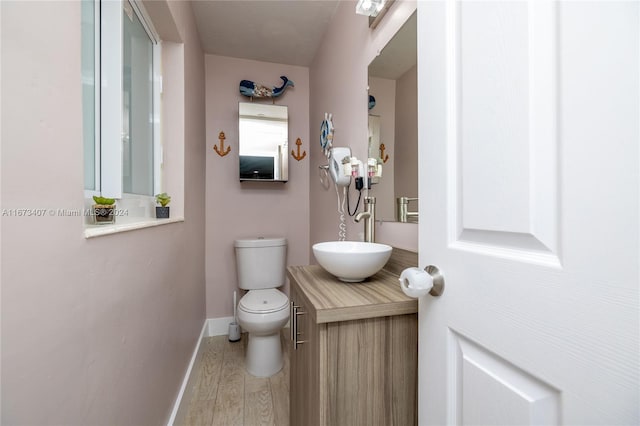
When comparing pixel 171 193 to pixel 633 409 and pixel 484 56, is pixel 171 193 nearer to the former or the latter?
pixel 484 56

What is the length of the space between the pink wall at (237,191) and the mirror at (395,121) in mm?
1266

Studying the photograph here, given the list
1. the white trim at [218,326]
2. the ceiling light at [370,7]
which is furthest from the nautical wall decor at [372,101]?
the white trim at [218,326]

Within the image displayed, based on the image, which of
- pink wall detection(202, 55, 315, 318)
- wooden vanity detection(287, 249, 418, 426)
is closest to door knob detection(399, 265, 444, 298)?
wooden vanity detection(287, 249, 418, 426)

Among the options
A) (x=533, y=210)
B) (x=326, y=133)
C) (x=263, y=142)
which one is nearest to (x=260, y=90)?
(x=263, y=142)

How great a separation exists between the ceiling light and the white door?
30.9 inches

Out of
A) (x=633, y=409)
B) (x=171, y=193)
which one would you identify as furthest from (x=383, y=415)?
(x=171, y=193)

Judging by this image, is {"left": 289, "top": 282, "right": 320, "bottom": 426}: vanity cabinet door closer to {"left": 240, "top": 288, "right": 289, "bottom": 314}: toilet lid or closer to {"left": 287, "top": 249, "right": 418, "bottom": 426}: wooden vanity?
{"left": 287, "top": 249, "right": 418, "bottom": 426}: wooden vanity

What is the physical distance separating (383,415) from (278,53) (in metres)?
2.47

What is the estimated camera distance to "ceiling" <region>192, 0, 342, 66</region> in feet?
5.71

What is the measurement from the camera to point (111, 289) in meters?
0.74

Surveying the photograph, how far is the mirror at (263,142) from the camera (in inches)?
89.1

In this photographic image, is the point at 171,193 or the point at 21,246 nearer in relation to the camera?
the point at 21,246

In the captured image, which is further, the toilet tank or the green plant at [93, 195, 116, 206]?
the toilet tank

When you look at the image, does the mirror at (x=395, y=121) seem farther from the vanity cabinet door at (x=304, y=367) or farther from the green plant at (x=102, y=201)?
the green plant at (x=102, y=201)
